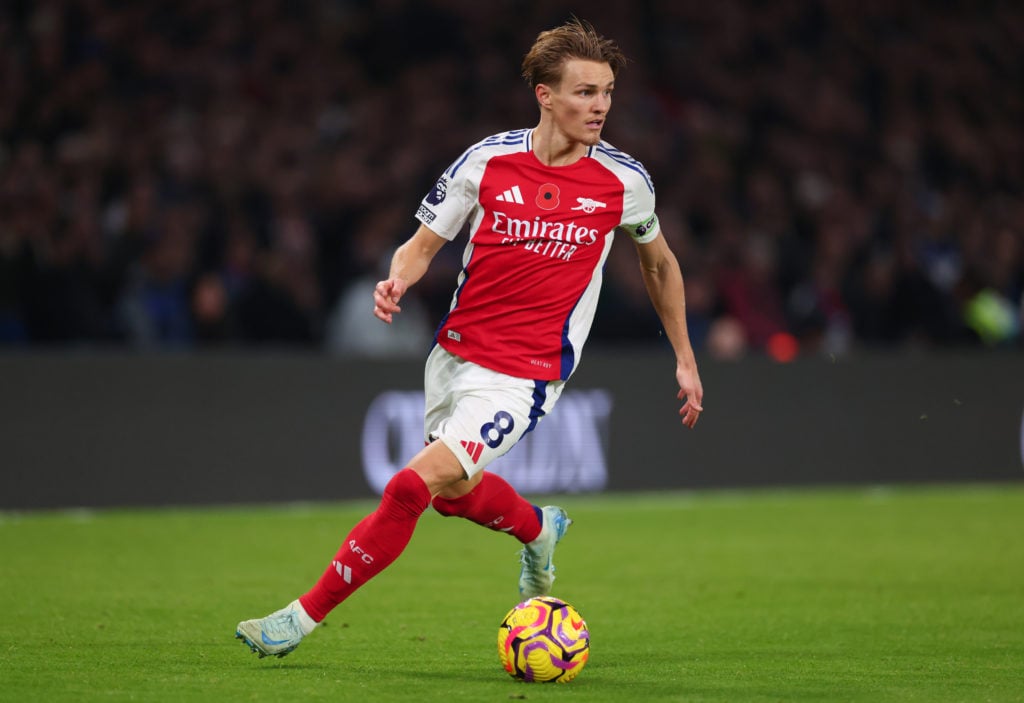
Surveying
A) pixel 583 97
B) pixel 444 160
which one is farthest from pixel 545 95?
pixel 444 160

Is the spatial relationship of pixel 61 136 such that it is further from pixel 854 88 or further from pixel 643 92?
pixel 854 88

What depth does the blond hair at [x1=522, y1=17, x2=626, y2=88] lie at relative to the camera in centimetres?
624

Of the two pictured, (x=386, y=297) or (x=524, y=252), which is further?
(x=524, y=252)

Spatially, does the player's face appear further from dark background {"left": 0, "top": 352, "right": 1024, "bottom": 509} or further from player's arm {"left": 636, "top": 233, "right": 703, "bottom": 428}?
dark background {"left": 0, "top": 352, "right": 1024, "bottom": 509}

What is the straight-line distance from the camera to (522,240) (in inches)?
249

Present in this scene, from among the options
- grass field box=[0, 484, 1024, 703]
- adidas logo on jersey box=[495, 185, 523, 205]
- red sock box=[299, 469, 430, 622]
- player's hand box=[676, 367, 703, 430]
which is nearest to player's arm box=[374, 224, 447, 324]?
adidas logo on jersey box=[495, 185, 523, 205]

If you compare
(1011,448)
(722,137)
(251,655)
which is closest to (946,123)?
(722,137)

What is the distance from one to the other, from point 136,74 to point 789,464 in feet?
23.0

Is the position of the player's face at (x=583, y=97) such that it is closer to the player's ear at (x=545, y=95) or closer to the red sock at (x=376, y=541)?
the player's ear at (x=545, y=95)

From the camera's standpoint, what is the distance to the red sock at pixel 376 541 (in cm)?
593

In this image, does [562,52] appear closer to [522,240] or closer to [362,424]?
[522,240]

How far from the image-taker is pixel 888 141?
63.5ft

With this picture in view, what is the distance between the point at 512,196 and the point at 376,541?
4.73ft

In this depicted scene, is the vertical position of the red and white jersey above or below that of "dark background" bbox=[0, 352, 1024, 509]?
above
